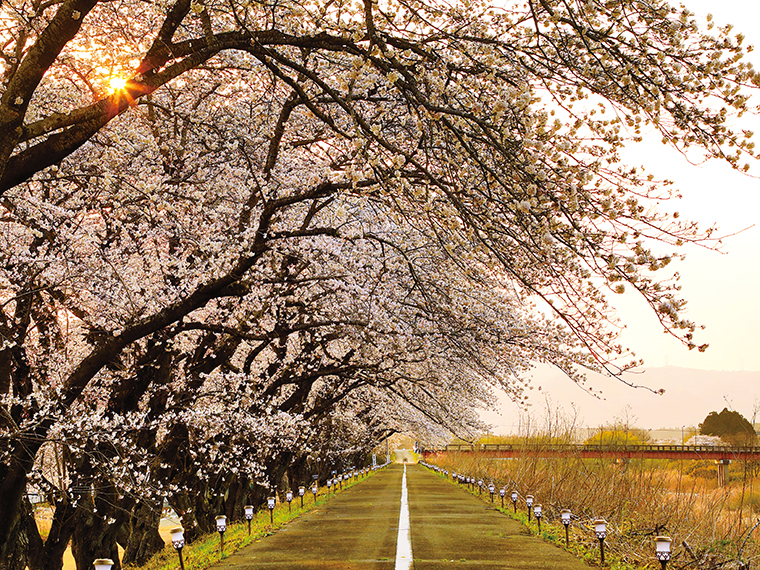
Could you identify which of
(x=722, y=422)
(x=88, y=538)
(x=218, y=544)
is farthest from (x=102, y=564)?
(x=722, y=422)

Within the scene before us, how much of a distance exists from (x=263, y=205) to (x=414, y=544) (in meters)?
6.10

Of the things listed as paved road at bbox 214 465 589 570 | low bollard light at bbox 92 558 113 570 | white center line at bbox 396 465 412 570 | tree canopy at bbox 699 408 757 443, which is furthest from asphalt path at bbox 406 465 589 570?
tree canopy at bbox 699 408 757 443

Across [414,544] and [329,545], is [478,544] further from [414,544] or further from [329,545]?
[329,545]

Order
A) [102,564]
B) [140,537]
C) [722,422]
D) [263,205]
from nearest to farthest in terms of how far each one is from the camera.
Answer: [102,564] → [263,205] → [140,537] → [722,422]

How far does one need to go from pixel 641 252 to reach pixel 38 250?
8.49m

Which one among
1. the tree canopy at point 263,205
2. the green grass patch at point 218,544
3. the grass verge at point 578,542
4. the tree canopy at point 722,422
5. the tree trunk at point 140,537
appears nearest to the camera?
the tree canopy at point 263,205

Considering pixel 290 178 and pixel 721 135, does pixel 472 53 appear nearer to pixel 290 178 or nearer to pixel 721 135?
pixel 721 135

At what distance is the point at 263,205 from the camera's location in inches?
408

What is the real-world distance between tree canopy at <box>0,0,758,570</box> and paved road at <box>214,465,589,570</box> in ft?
6.78

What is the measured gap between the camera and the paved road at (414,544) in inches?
351

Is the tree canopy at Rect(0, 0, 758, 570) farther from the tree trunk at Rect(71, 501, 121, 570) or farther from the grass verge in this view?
the grass verge

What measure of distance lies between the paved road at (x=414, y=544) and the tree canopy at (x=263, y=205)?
207 centimetres

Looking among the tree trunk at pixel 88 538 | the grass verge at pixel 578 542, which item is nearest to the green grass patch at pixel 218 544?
the tree trunk at pixel 88 538

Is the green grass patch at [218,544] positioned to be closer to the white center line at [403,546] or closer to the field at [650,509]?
the white center line at [403,546]
